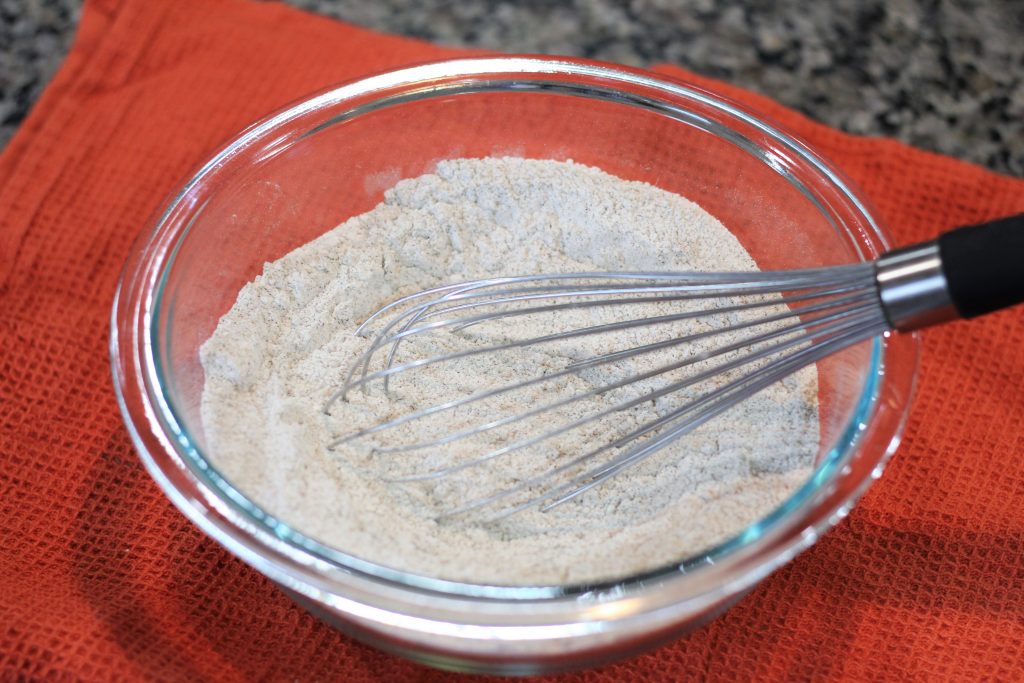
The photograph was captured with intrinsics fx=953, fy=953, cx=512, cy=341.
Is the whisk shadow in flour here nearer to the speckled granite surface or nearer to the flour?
the flour

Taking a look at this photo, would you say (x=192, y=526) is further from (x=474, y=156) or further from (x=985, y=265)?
(x=985, y=265)

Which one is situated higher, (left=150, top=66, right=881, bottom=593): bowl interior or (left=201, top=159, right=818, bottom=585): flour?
(left=150, top=66, right=881, bottom=593): bowl interior

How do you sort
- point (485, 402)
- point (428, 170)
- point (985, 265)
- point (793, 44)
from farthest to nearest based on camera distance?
point (793, 44)
point (428, 170)
point (485, 402)
point (985, 265)

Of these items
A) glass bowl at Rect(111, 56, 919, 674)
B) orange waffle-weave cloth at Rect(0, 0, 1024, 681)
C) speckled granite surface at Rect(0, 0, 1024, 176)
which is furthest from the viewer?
speckled granite surface at Rect(0, 0, 1024, 176)

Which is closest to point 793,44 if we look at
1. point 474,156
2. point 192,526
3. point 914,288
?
point 474,156

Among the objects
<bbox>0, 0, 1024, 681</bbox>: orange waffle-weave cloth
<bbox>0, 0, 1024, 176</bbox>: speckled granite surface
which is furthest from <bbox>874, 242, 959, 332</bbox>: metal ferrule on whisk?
<bbox>0, 0, 1024, 176</bbox>: speckled granite surface

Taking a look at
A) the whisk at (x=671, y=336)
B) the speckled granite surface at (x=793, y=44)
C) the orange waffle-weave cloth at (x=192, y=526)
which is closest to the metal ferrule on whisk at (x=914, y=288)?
the whisk at (x=671, y=336)

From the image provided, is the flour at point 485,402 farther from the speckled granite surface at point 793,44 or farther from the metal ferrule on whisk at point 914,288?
the speckled granite surface at point 793,44
